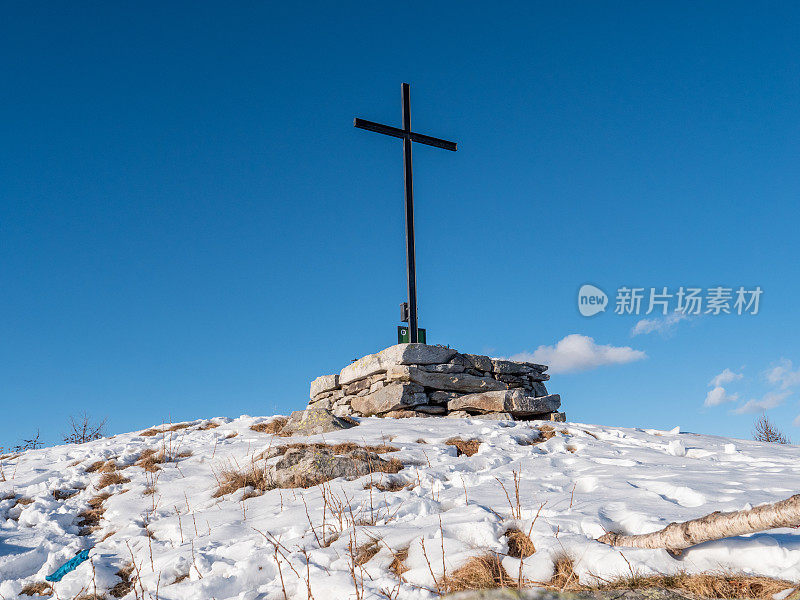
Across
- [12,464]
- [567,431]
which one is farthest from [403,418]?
[12,464]

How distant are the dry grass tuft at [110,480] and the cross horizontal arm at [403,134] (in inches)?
292

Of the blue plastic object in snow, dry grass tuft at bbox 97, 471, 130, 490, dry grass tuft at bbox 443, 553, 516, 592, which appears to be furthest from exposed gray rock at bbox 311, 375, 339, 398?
dry grass tuft at bbox 443, 553, 516, 592

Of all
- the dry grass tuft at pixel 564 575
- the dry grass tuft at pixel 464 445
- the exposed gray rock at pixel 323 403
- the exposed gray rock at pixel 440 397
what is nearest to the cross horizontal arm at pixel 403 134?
the exposed gray rock at pixel 440 397

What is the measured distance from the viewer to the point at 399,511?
15.0 ft

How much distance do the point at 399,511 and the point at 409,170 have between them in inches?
334

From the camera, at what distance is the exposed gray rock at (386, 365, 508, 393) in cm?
1050

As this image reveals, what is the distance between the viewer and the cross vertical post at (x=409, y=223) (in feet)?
37.9

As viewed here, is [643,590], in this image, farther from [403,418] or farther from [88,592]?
[403,418]

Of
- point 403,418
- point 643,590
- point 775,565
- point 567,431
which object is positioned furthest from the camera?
point 403,418

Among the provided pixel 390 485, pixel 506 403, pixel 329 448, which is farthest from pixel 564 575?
pixel 506 403

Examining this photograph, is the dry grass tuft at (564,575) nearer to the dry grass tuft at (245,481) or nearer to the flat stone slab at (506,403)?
the dry grass tuft at (245,481)

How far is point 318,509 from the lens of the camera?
4875 millimetres

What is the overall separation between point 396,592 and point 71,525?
4273 millimetres

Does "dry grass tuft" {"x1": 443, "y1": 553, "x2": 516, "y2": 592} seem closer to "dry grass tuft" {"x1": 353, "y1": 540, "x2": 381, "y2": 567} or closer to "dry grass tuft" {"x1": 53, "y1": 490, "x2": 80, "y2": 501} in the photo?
"dry grass tuft" {"x1": 353, "y1": 540, "x2": 381, "y2": 567}
